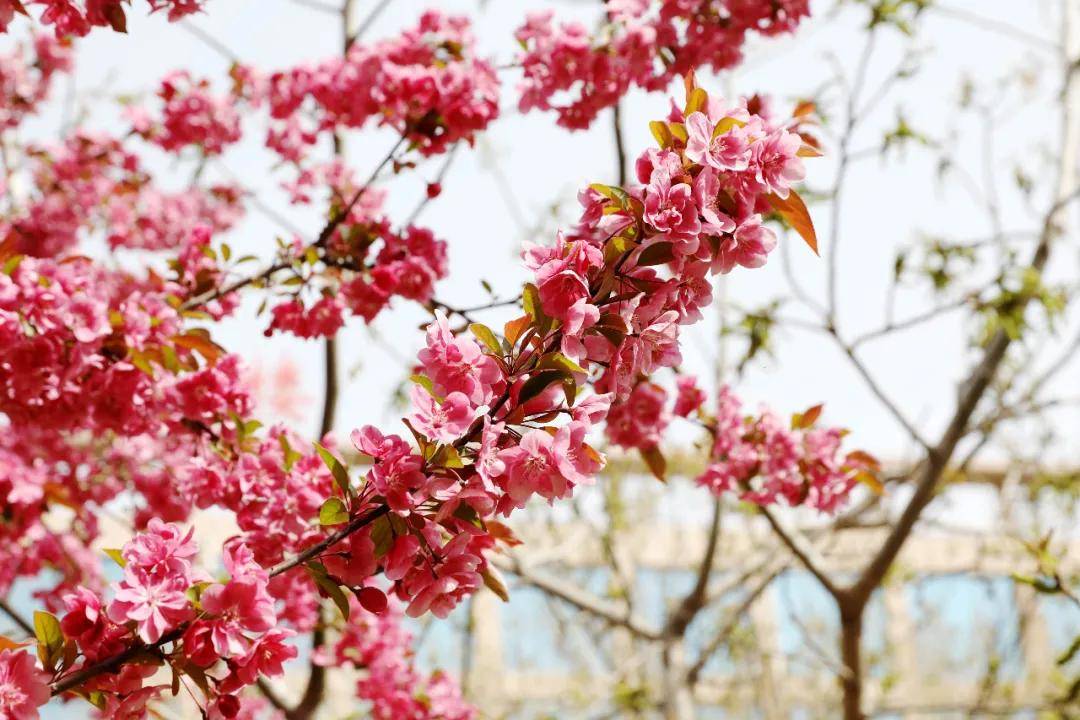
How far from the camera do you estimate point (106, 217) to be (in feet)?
12.1

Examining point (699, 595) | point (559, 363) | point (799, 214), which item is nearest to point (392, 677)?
point (699, 595)

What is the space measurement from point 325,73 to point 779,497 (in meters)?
1.74

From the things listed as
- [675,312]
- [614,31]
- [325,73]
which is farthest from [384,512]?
[325,73]

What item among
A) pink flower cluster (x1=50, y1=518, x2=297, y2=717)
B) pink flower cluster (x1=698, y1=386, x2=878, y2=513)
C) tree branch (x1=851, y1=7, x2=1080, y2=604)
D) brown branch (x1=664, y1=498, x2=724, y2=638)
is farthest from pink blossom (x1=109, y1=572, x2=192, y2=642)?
brown branch (x1=664, y1=498, x2=724, y2=638)

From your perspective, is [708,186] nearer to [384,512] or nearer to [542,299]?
[542,299]

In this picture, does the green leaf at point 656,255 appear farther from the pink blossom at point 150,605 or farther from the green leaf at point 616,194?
the pink blossom at point 150,605

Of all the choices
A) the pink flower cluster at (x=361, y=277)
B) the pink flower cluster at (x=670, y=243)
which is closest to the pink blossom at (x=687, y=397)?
the pink flower cluster at (x=361, y=277)

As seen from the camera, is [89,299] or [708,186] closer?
[708,186]

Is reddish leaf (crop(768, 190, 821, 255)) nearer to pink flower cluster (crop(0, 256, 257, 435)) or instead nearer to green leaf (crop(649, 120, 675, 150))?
green leaf (crop(649, 120, 675, 150))

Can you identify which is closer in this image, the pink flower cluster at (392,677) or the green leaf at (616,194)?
the green leaf at (616,194)

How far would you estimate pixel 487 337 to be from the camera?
1137 mm

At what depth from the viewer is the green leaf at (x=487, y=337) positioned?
3.73 feet

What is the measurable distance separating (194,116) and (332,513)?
2572mm

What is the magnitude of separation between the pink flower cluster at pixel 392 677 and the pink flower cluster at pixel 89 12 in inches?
59.4
